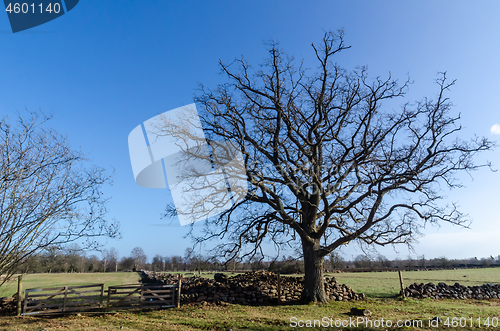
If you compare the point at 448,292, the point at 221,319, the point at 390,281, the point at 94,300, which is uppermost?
the point at 94,300

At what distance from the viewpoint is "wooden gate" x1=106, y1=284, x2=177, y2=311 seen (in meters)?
11.5

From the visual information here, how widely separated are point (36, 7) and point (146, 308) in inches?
430

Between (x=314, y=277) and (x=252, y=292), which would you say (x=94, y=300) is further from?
(x=314, y=277)

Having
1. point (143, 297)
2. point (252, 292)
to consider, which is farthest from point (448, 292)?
point (143, 297)

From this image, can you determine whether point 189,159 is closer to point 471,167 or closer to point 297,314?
point 297,314

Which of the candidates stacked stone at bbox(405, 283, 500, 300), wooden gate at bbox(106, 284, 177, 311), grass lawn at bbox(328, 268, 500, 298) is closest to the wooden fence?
wooden gate at bbox(106, 284, 177, 311)

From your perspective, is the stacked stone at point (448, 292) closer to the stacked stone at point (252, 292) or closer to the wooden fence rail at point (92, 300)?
the stacked stone at point (252, 292)

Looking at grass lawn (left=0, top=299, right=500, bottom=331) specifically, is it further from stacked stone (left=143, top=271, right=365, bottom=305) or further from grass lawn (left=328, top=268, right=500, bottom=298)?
grass lawn (left=328, top=268, right=500, bottom=298)

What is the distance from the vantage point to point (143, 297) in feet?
38.3

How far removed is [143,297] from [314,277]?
7.40 metres

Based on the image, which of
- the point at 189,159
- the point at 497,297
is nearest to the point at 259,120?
the point at 189,159

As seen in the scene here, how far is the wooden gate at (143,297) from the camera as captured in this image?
1152 centimetres

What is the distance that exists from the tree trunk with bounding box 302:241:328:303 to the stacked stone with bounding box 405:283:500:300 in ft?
23.3

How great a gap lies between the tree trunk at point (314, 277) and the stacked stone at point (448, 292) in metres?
7.11
